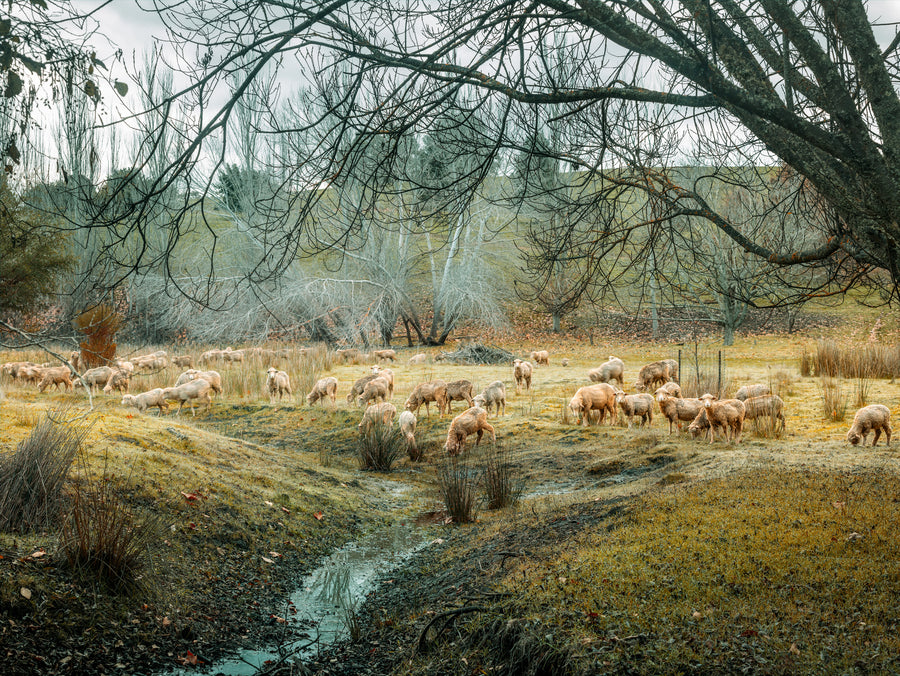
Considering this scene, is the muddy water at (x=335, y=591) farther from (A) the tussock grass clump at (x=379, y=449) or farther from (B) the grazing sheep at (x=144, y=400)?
(B) the grazing sheep at (x=144, y=400)

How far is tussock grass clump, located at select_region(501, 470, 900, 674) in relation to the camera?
3266mm

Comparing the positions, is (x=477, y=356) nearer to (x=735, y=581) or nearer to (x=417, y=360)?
(x=417, y=360)

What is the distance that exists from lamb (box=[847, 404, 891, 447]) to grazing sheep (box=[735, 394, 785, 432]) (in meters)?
1.36

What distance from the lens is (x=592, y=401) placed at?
11148 mm

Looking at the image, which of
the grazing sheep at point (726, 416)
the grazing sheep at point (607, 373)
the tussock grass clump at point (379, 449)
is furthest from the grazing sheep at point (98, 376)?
the grazing sheep at point (726, 416)

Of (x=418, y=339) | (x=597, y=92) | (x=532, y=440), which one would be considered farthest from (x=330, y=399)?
(x=418, y=339)

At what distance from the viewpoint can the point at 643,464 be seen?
831 cm

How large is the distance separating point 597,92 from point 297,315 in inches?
1030

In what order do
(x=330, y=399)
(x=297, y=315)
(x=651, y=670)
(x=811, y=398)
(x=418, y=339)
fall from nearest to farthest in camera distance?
(x=651, y=670)
(x=811, y=398)
(x=330, y=399)
(x=297, y=315)
(x=418, y=339)

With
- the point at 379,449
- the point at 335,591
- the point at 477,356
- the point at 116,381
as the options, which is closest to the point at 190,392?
the point at 116,381

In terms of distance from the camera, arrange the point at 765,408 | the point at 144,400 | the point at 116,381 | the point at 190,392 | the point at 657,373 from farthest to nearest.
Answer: the point at 116,381 < the point at 657,373 < the point at 190,392 < the point at 144,400 < the point at 765,408

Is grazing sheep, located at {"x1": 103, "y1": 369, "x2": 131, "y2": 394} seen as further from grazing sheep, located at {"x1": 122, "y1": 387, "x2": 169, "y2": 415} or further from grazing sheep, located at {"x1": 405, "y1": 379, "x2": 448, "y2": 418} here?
grazing sheep, located at {"x1": 405, "y1": 379, "x2": 448, "y2": 418}

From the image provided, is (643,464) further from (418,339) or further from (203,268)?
(203,268)

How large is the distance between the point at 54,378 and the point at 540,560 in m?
14.6
